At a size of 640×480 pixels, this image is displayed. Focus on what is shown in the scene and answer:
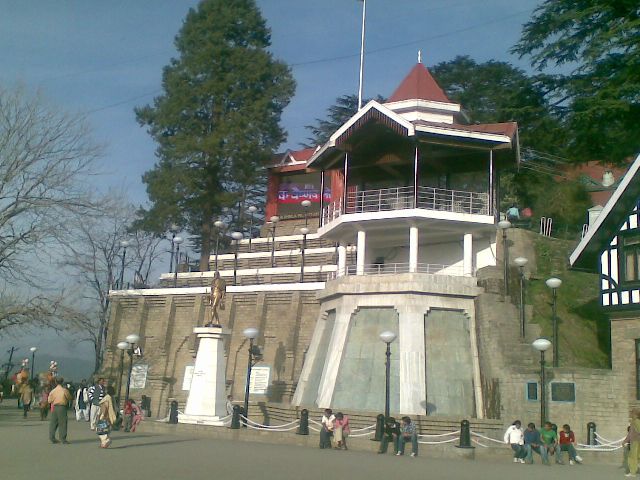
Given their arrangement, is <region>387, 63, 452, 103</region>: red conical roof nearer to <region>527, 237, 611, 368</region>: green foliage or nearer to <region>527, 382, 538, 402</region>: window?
<region>527, 237, 611, 368</region>: green foliage

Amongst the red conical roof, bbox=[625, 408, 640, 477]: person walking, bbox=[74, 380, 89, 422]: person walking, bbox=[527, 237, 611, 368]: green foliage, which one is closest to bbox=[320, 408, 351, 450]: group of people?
bbox=[625, 408, 640, 477]: person walking

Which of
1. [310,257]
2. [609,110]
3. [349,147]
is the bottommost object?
[310,257]

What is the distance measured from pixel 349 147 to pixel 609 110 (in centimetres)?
1128

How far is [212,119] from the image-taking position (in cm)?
4644

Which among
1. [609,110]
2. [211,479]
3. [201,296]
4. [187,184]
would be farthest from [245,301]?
[211,479]

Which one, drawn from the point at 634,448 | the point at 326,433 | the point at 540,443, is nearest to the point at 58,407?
the point at 326,433

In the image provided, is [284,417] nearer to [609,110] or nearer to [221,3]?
[609,110]

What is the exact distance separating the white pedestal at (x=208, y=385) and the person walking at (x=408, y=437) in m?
7.16

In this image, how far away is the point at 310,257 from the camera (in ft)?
135

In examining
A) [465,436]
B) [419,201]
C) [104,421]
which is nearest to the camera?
[104,421]

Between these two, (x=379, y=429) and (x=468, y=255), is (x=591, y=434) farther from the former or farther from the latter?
(x=468, y=255)

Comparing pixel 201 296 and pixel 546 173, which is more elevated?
pixel 546 173

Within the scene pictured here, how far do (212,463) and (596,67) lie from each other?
2817 centimetres

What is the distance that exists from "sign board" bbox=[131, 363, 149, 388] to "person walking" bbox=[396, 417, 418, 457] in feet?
68.8
